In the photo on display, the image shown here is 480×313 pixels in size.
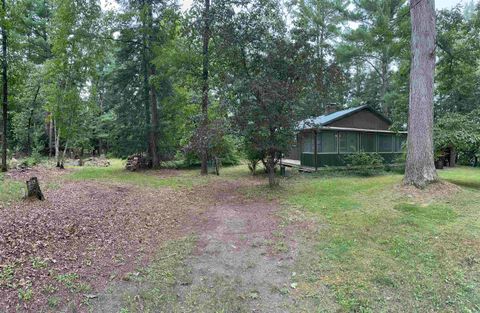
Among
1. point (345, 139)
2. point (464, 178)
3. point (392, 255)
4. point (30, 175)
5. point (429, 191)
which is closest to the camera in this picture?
point (392, 255)

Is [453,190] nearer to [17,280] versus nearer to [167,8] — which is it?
[17,280]

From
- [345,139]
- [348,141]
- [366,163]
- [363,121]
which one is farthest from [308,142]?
[363,121]

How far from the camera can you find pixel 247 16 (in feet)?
29.2

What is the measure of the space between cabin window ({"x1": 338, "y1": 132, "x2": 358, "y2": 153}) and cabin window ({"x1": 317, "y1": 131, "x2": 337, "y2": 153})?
420mm

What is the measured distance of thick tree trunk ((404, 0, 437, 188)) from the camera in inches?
294

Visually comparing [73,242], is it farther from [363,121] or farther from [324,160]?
[363,121]

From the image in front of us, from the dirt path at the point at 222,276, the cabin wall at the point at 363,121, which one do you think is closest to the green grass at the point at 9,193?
the dirt path at the point at 222,276

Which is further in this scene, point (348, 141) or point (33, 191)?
point (348, 141)

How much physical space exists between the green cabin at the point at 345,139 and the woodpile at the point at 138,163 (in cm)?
715

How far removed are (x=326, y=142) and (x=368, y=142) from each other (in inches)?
130

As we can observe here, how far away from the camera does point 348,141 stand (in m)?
15.4

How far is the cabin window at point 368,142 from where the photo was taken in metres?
16.0

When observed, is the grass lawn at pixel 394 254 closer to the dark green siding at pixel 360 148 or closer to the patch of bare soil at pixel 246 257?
the patch of bare soil at pixel 246 257

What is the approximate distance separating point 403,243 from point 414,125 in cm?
438
